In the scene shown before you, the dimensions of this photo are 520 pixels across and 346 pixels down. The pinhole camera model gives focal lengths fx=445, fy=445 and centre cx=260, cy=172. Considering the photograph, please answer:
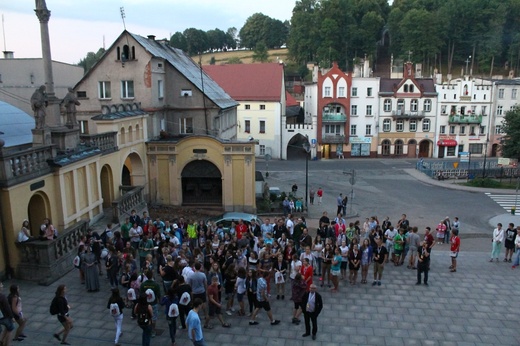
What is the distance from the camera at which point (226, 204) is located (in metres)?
29.7

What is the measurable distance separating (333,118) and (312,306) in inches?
1895

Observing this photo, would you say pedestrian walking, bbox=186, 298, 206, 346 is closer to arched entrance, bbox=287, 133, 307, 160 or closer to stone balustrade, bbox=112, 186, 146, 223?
stone balustrade, bbox=112, 186, 146, 223

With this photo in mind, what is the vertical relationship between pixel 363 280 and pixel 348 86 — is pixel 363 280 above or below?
Answer: below

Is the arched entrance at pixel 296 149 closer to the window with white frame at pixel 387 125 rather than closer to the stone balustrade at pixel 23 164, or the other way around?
the window with white frame at pixel 387 125

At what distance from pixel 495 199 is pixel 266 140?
94.4 ft

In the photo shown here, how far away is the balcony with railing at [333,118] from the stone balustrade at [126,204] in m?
37.7

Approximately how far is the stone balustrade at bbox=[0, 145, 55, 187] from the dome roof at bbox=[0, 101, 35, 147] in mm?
4834

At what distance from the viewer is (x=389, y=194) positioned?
38062 millimetres

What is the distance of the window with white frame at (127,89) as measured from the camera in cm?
3066

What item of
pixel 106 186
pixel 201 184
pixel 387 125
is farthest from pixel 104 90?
pixel 387 125

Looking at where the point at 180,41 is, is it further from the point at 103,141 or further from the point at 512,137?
the point at 103,141

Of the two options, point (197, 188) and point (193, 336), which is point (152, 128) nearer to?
point (197, 188)

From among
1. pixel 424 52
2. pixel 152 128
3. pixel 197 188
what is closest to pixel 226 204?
pixel 197 188

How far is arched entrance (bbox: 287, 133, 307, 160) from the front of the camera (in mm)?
58875
